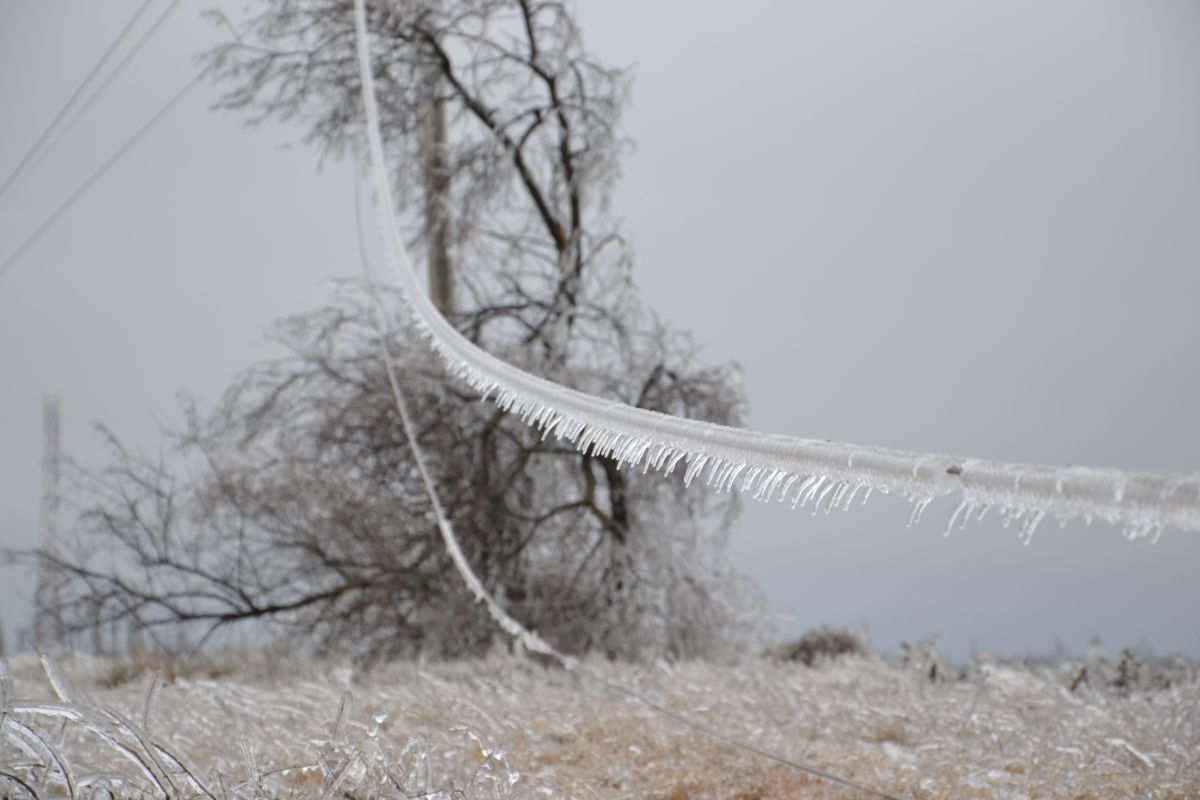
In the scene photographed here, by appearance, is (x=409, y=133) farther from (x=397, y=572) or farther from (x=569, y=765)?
(x=569, y=765)

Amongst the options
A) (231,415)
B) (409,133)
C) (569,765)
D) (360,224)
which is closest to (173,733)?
(569,765)

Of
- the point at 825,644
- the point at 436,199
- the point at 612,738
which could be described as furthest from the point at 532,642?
the point at 436,199

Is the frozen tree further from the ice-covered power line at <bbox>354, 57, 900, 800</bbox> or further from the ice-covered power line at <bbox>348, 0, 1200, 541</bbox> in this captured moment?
the ice-covered power line at <bbox>348, 0, 1200, 541</bbox>

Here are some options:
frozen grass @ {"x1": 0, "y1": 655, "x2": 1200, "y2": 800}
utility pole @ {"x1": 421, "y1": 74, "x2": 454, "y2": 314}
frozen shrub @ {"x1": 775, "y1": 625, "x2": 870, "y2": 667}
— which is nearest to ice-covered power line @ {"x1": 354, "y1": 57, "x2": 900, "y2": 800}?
frozen grass @ {"x1": 0, "y1": 655, "x2": 1200, "y2": 800}

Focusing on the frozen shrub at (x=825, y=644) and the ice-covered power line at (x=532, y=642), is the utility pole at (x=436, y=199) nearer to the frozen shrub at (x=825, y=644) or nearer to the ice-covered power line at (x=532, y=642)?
the ice-covered power line at (x=532, y=642)

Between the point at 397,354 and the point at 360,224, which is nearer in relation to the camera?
the point at 360,224

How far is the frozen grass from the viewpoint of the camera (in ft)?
4.62

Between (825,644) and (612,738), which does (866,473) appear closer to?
(612,738)

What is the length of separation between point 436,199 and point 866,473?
4.39m

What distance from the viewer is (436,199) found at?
5.24 metres

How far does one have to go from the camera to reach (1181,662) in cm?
398

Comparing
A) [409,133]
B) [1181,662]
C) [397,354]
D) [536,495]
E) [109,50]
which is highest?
[409,133]

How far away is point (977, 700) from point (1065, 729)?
30 cm

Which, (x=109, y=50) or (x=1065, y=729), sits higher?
(x=109, y=50)
